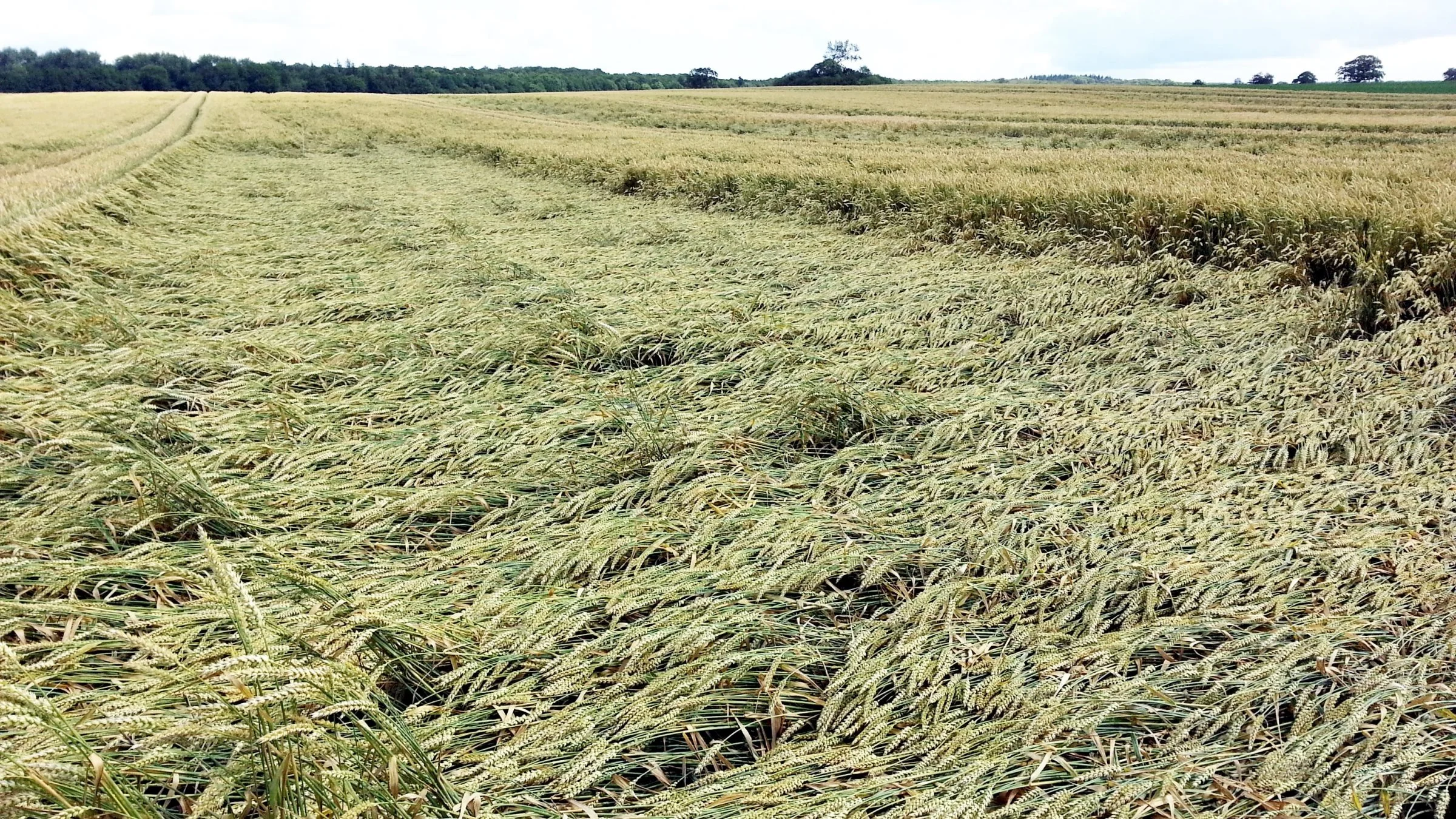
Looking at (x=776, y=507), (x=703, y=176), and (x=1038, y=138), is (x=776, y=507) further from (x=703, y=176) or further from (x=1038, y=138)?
(x=1038, y=138)

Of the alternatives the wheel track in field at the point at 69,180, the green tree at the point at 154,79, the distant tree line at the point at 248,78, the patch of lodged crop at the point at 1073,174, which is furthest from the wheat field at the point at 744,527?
the green tree at the point at 154,79

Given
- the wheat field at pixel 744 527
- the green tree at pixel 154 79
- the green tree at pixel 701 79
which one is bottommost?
the wheat field at pixel 744 527

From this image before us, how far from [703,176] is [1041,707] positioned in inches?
333

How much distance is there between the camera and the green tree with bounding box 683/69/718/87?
88.1m

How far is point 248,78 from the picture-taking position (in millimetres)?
72875

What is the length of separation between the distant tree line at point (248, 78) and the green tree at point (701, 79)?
1.72m

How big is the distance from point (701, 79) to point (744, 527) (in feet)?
310

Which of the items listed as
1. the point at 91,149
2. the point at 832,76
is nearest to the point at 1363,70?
the point at 832,76

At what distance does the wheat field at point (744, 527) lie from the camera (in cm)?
124

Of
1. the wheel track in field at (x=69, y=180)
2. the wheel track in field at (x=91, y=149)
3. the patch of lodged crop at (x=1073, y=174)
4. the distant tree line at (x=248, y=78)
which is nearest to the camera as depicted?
the patch of lodged crop at (x=1073, y=174)

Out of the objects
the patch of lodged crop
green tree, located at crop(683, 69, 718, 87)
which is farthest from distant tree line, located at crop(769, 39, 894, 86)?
the patch of lodged crop

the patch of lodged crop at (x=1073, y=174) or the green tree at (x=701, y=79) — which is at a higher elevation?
the green tree at (x=701, y=79)

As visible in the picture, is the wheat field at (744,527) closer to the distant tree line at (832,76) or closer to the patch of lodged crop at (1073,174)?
the patch of lodged crop at (1073,174)

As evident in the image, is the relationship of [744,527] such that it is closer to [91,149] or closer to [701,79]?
[91,149]
